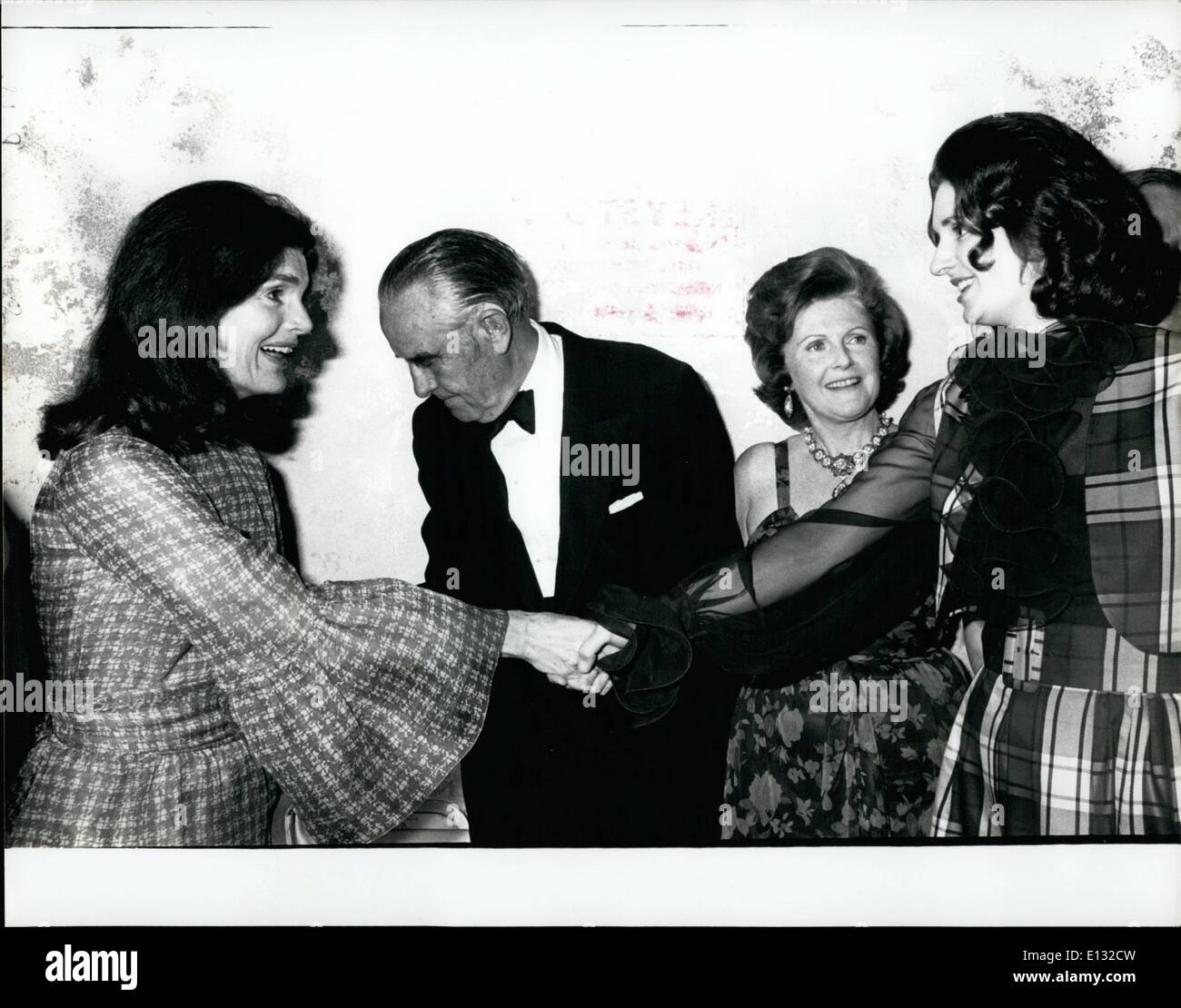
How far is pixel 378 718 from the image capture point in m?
2.34

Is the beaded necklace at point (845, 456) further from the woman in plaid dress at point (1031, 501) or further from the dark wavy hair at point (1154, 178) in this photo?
the dark wavy hair at point (1154, 178)

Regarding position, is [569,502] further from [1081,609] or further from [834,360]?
[1081,609]

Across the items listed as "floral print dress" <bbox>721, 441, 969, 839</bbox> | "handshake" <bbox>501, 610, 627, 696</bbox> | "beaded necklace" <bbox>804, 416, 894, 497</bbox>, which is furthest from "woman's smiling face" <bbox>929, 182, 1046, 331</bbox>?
"handshake" <bbox>501, 610, 627, 696</bbox>

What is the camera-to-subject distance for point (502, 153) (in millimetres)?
2408

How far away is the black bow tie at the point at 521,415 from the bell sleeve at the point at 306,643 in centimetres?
37

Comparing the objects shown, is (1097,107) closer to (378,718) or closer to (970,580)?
(970,580)

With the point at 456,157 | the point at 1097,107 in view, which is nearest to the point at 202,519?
the point at 456,157

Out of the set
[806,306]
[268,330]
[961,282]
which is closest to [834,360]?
[806,306]

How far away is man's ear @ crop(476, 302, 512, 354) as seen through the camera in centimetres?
238

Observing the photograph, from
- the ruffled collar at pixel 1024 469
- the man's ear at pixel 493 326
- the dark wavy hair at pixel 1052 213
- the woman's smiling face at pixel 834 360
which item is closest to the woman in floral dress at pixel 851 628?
the woman's smiling face at pixel 834 360

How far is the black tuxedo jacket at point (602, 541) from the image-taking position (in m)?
2.41

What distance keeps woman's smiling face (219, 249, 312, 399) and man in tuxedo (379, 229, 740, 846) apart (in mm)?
180

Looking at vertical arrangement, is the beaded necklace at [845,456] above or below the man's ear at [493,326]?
below
